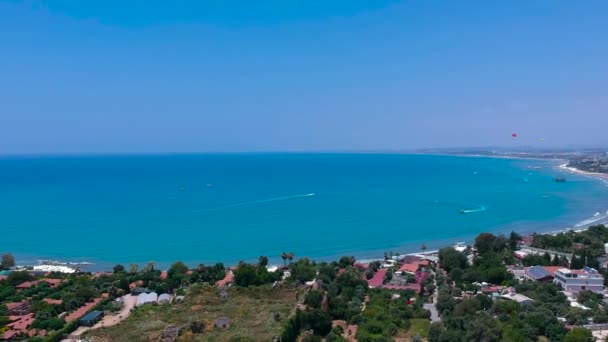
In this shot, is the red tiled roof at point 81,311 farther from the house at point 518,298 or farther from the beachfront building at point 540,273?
the beachfront building at point 540,273

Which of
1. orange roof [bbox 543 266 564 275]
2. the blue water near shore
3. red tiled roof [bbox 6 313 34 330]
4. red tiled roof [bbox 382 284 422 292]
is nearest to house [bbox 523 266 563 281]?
orange roof [bbox 543 266 564 275]

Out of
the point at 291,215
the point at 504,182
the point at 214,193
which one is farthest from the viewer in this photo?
the point at 504,182

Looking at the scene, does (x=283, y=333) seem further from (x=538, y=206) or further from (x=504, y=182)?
(x=504, y=182)

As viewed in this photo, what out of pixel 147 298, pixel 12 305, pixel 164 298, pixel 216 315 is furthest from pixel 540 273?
pixel 12 305

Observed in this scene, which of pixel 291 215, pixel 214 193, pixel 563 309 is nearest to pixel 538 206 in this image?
pixel 291 215

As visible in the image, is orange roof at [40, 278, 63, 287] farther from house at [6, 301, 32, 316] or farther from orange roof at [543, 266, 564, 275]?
orange roof at [543, 266, 564, 275]
